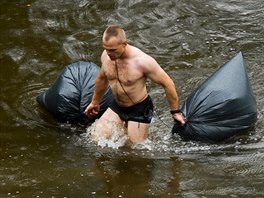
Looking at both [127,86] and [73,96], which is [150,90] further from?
[127,86]

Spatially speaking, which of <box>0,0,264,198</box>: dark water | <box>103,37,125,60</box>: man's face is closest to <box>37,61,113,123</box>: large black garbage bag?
<box>0,0,264,198</box>: dark water

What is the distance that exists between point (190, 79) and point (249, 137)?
1.66 metres

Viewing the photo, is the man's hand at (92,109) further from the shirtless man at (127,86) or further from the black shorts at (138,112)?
the black shorts at (138,112)

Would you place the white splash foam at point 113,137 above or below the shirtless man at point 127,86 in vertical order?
below

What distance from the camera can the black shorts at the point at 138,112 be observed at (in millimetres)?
5727

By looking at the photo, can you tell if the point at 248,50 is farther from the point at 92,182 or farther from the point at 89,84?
the point at 92,182

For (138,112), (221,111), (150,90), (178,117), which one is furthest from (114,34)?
(150,90)

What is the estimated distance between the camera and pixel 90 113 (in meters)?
6.03

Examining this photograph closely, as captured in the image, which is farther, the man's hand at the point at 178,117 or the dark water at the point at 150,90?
the man's hand at the point at 178,117

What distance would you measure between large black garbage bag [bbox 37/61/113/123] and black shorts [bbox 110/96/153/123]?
1.72ft

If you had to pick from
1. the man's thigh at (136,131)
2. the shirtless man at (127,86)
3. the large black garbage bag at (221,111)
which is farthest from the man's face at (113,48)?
the large black garbage bag at (221,111)

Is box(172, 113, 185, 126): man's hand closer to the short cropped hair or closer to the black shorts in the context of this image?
the black shorts

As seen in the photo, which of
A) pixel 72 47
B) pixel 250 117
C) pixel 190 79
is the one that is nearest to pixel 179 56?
pixel 190 79

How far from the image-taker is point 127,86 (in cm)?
557
